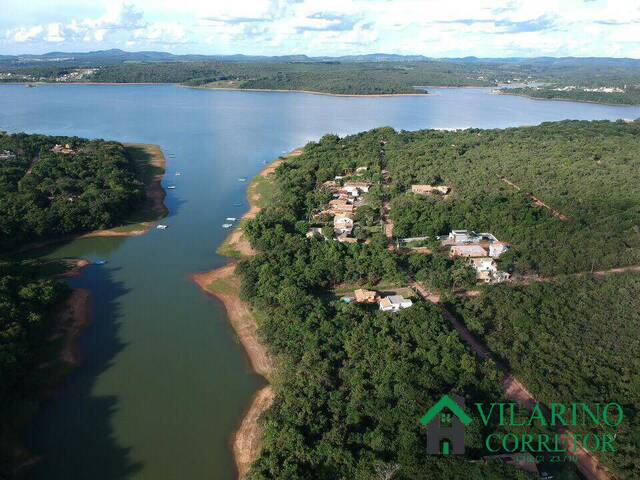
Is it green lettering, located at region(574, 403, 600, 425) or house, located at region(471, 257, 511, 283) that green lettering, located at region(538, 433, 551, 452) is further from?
house, located at region(471, 257, 511, 283)

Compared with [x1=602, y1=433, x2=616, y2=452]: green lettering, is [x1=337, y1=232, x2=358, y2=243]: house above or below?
above

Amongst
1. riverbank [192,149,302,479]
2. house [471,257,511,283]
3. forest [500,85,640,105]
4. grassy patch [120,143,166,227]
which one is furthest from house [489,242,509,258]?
forest [500,85,640,105]

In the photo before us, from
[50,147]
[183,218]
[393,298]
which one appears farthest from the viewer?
[50,147]

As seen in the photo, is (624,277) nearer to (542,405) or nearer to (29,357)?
(542,405)

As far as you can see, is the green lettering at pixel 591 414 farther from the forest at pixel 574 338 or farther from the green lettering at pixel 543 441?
the green lettering at pixel 543 441

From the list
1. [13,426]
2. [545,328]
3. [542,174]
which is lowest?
[13,426]

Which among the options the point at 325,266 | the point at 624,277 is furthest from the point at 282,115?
the point at 624,277

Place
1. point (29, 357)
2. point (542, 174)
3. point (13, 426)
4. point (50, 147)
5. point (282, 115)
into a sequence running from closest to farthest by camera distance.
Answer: point (13, 426) < point (29, 357) < point (542, 174) < point (50, 147) < point (282, 115)

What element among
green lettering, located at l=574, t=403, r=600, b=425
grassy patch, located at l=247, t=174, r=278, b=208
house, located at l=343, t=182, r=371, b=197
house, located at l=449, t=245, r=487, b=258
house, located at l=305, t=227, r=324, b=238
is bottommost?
green lettering, located at l=574, t=403, r=600, b=425
